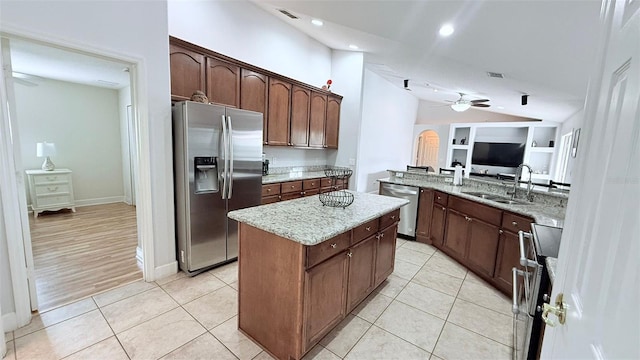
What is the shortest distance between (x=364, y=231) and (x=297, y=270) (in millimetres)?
739

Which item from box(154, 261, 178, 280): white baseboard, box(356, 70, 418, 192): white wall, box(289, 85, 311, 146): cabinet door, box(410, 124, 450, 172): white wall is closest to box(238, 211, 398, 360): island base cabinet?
box(154, 261, 178, 280): white baseboard

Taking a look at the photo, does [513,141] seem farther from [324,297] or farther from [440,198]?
[324,297]

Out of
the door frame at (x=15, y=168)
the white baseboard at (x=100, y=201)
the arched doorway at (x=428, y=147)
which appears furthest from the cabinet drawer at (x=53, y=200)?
the arched doorway at (x=428, y=147)

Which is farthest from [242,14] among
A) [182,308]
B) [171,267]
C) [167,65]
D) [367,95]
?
[182,308]

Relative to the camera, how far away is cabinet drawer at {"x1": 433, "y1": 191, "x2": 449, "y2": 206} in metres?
3.53

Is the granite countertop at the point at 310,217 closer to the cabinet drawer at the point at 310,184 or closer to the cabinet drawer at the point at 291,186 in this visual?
the cabinet drawer at the point at 291,186

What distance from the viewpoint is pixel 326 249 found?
1.69 m

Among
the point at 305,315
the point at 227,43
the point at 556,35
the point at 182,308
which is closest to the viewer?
the point at 305,315

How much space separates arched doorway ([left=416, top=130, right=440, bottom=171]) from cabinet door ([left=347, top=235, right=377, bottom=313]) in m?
7.86

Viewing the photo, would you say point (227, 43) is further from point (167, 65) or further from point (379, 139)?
point (379, 139)

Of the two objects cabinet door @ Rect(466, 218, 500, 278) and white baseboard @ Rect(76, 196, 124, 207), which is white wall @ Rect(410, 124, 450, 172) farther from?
white baseboard @ Rect(76, 196, 124, 207)

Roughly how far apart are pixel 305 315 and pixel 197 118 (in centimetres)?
205

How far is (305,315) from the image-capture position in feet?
5.26

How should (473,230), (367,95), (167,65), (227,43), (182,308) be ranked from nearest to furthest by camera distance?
(182,308)
(167,65)
(473,230)
(227,43)
(367,95)
